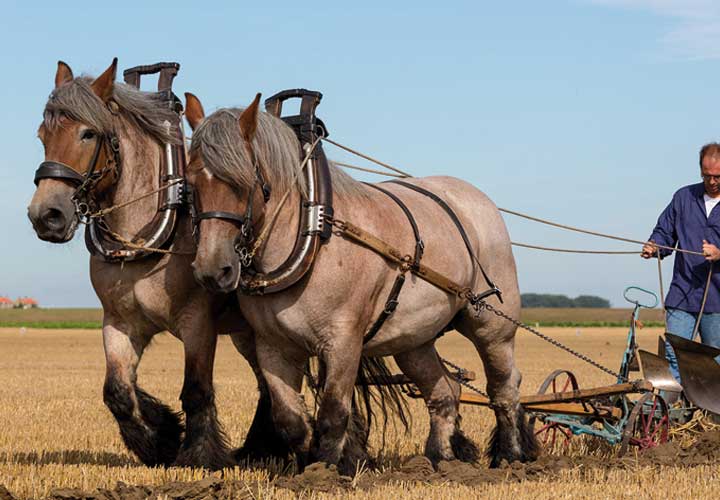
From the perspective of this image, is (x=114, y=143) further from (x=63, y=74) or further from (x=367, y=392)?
(x=367, y=392)

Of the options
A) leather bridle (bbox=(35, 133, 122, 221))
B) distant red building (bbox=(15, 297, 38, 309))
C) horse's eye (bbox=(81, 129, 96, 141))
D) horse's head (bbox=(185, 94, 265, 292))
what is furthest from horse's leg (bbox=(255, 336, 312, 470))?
distant red building (bbox=(15, 297, 38, 309))

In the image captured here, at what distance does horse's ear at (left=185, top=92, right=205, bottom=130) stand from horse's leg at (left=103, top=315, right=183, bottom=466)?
1.28 m

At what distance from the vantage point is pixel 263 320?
5.64m

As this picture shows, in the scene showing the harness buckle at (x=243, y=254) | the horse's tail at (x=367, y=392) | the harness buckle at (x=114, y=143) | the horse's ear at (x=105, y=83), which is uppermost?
the horse's ear at (x=105, y=83)

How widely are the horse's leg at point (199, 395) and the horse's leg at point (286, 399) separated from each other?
39 cm

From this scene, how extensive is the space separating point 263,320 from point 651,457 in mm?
2864

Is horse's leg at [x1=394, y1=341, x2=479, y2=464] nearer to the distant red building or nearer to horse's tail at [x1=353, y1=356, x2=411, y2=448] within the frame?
horse's tail at [x1=353, y1=356, x2=411, y2=448]

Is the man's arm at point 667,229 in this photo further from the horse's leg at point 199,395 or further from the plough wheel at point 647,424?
the horse's leg at point 199,395

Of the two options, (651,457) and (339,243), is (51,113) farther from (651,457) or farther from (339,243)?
(651,457)

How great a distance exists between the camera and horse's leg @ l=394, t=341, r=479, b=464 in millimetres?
7074

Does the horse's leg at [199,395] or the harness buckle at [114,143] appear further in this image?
the horse's leg at [199,395]

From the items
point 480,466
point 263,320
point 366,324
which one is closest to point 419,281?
point 366,324

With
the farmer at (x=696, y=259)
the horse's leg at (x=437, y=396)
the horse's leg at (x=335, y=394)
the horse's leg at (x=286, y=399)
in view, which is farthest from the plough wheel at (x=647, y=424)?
the horse's leg at (x=286, y=399)

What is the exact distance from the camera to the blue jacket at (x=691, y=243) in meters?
7.60
